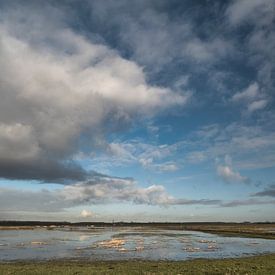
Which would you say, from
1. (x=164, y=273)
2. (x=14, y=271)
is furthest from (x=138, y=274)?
(x=14, y=271)

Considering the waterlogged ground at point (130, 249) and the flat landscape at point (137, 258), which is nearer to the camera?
the flat landscape at point (137, 258)

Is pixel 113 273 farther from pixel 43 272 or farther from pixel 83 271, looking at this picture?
pixel 43 272

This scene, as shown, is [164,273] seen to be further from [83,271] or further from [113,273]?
[83,271]

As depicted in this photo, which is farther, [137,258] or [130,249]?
[130,249]

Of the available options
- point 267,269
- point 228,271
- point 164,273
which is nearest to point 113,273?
point 164,273

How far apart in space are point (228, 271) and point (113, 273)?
885cm

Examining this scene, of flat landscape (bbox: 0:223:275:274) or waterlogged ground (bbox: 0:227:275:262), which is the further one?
waterlogged ground (bbox: 0:227:275:262)

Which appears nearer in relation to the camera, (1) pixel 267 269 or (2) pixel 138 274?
(2) pixel 138 274

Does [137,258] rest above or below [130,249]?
below

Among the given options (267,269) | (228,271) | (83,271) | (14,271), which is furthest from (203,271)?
(14,271)

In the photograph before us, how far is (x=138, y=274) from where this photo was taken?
90.5 feet

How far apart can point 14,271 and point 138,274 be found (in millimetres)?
9904

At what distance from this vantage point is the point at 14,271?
29.2m

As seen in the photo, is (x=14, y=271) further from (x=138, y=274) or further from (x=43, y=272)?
(x=138, y=274)
